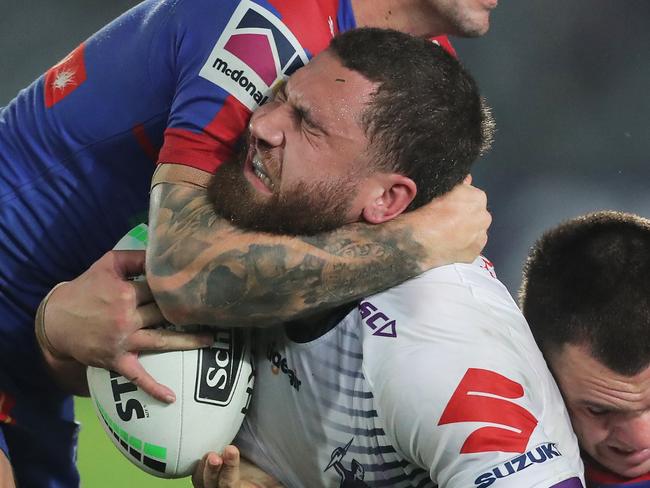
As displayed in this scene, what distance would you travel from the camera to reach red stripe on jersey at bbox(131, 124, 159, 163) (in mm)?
2672

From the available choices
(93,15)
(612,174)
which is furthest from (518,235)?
(93,15)

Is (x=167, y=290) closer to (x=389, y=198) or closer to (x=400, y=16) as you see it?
(x=389, y=198)

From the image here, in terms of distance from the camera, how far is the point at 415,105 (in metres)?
2.42

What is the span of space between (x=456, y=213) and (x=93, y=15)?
178 inches

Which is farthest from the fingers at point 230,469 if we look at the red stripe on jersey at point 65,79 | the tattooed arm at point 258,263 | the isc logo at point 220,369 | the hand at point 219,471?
the red stripe on jersey at point 65,79

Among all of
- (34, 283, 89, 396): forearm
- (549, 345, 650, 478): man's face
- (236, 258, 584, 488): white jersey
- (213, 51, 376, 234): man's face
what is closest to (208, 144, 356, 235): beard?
(213, 51, 376, 234): man's face

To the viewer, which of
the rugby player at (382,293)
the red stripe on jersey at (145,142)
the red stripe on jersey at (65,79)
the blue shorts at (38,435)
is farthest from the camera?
the blue shorts at (38,435)

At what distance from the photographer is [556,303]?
2.65 meters

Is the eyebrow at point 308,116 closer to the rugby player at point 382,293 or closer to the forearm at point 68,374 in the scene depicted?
the rugby player at point 382,293

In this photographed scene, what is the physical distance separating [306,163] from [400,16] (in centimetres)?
63

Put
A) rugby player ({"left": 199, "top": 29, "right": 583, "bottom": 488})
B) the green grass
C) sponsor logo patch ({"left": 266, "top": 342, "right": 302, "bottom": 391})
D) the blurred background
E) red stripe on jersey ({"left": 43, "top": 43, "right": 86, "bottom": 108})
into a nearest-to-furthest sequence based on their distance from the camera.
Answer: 1. rugby player ({"left": 199, "top": 29, "right": 583, "bottom": 488})
2. sponsor logo patch ({"left": 266, "top": 342, "right": 302, "bottom": 391})
3. red stripe on jersey ({"left": 43, "top": 43, "right": 86, "bottom": 108})
4. the green grass
5. the blurred background

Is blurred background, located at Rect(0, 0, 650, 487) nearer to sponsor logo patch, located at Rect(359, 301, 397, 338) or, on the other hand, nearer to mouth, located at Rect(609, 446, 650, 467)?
mouth, located at Rect(609, 446, 650, 467)

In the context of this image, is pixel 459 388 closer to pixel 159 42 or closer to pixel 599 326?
pixel 599 326

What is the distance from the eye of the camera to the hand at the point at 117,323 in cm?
246
